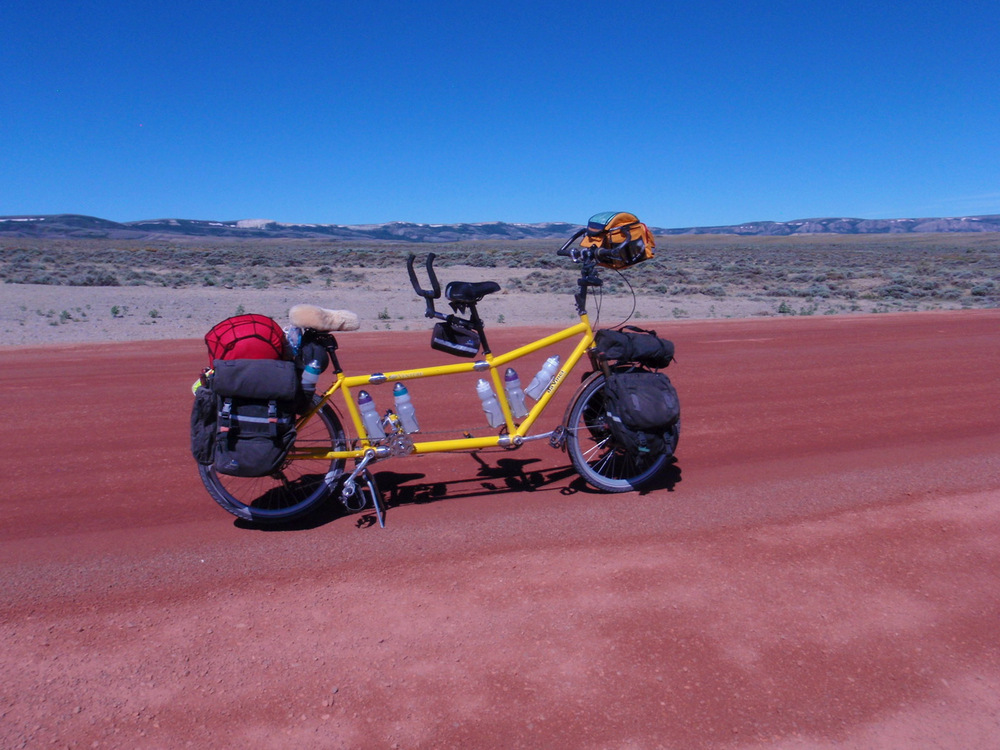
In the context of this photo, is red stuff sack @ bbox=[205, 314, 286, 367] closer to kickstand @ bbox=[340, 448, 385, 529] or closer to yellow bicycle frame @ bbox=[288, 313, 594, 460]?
yellow bicycle frame @ bbox=[288, 313, 594, 460]

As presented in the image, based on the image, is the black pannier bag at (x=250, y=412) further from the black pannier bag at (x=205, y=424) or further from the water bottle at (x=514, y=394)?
the water bottle at (x=514, y=394)

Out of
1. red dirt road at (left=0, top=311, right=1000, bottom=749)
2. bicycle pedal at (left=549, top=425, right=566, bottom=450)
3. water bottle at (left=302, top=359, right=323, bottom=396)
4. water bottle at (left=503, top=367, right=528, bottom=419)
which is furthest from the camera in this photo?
bicycle pedal at (left=549, top=425, right=566, bottom=450)

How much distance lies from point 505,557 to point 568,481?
1393 millimetres

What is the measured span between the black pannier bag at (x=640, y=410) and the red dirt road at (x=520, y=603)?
1.60 feet

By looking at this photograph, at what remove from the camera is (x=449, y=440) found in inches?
194

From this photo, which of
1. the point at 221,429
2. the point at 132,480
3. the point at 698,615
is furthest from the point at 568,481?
the point at 132,480

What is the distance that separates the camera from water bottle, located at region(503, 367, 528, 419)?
191 inches

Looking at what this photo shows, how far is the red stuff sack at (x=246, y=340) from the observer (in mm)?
4293

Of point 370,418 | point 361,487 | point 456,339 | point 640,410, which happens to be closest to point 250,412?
point 370,418

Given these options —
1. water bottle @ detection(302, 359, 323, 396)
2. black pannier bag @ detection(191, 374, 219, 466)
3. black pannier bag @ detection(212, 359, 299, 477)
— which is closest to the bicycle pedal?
water bottle @ detection(302, 359, 323, 396)

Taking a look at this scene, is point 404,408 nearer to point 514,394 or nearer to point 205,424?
point 514,394

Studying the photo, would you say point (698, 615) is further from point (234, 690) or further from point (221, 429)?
point (221, 429)

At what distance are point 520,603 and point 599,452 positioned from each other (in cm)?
194

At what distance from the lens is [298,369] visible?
174 inches
